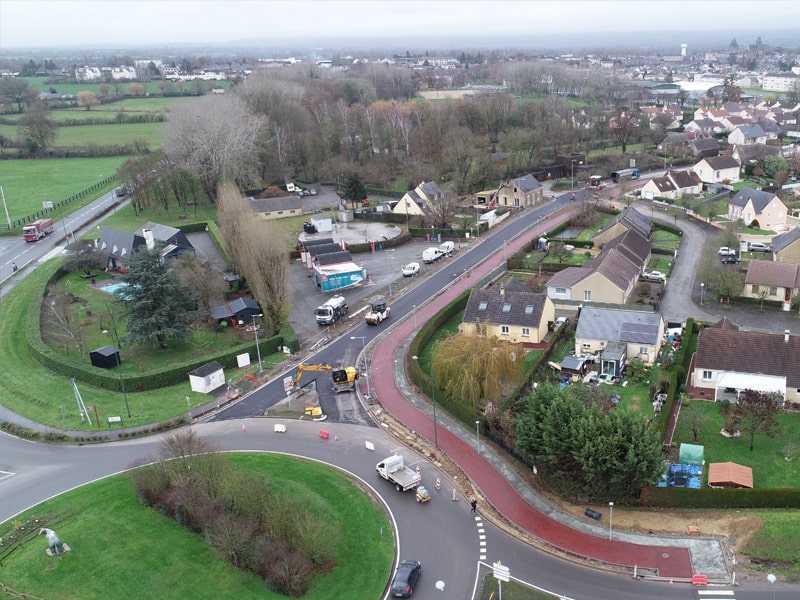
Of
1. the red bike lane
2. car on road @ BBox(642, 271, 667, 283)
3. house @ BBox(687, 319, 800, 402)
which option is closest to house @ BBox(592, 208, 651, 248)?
car on road @ BBox(642, 271, 667, 283)

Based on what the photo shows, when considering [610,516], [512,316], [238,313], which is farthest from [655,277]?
[238,313]

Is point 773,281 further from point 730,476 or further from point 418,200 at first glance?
point 418,200

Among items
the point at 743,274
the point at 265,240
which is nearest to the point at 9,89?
the point at 265,240

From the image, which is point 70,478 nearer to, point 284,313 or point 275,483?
point 275,483

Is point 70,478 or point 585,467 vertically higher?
point 585,467

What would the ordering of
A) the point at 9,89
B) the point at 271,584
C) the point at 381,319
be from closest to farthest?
the point at 271,584
the point at 381,319
the point at 9,89

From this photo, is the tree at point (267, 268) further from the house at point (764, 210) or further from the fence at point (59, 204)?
the house at point (764, 210)

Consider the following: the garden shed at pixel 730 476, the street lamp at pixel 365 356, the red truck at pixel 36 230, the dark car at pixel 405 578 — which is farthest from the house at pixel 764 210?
the red truck at pixel 36 230
